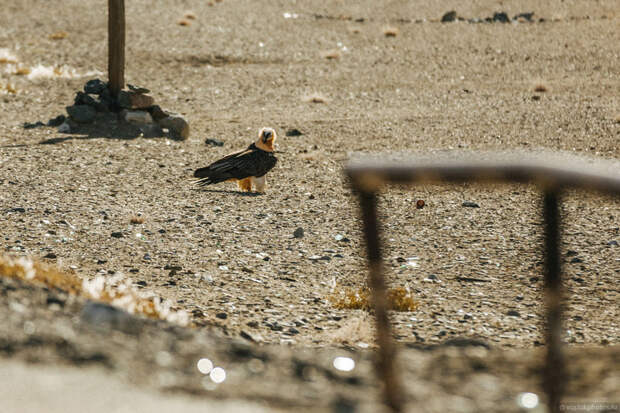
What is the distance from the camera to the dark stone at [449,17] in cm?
3484

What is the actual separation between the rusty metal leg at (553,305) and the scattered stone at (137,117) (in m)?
12.6

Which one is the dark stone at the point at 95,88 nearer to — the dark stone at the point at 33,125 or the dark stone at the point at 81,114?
the dark stone at the point at 81,114

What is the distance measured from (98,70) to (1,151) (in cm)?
1049

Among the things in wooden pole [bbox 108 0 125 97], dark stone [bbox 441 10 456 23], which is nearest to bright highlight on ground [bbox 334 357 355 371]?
wooden pole [bbox 108 0 125 97]

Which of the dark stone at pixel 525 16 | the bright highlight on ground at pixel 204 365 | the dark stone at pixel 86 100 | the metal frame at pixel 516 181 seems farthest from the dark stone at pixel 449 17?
the metal frame at pixel 516 181

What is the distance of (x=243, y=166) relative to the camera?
10016 millimetres

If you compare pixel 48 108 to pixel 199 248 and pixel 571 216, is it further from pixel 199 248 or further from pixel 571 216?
pixel 571 216

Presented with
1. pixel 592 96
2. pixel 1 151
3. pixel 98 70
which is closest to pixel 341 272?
pixel 1 151

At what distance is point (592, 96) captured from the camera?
19.0 meters

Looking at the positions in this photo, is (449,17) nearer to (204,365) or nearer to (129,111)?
(129,111)

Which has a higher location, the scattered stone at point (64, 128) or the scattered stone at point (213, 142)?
the scattered stone at point (64, 128)

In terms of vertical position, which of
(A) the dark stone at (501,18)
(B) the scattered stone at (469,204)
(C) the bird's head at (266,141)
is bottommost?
(B) the scattered stone at (469,204)

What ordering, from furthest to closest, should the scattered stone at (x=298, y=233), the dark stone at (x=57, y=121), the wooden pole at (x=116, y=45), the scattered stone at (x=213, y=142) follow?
the wooden pole at (x=116, y=45) → the dark stone at (x=57, y=121) → the scattered stone at (x=213, y=142) → the scattered stone at (x=298, y=233)

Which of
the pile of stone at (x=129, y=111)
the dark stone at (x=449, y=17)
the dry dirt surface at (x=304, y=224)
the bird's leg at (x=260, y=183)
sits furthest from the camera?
the dark stone at (x=449, y=17)
